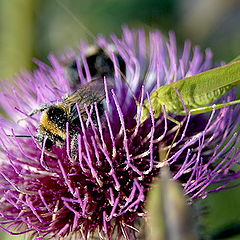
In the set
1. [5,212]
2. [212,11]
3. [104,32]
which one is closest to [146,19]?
[104,32]

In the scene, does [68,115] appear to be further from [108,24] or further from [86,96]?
[108,24]

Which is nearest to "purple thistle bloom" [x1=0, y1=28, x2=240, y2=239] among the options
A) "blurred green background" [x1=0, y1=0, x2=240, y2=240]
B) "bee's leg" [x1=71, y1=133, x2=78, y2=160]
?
"bee's leg" [x1=71, y1=133, x2=78, y2=160]

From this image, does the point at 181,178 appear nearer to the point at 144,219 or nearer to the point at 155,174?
the point at 155,174

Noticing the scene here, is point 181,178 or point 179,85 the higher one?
point 179,85

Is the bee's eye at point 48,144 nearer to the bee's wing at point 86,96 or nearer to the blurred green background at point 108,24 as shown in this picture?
the bee's wing at point 86,96

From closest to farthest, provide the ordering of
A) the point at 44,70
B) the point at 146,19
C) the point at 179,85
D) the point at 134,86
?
the point at 179,85 → the point at 134,86 → the point at 44,70 → the point at 146,19

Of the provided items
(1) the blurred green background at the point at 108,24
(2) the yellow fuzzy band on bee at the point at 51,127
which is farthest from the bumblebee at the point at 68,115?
(1) the blurred green background at the point at 108,24

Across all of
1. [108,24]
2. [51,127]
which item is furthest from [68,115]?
[108,24]

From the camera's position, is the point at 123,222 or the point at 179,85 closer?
the point at 123,222
